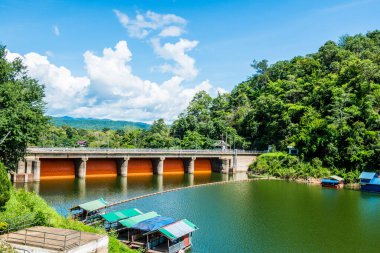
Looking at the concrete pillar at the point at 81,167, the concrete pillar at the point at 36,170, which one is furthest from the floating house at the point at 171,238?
the concrete pillar at the point at 81,167

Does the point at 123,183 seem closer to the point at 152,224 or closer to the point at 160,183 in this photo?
the point at 160,183

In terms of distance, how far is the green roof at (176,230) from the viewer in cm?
2416

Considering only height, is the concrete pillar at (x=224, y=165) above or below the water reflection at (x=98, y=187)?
above

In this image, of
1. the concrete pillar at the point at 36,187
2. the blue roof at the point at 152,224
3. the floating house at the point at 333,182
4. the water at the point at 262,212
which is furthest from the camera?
the floating house at the point at 333,182

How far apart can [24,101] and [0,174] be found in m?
21.1

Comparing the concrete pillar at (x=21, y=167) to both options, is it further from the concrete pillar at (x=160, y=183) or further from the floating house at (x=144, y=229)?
the floating house at (x=144, y=229)

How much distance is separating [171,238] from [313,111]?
59.3m

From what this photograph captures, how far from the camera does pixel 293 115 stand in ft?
258

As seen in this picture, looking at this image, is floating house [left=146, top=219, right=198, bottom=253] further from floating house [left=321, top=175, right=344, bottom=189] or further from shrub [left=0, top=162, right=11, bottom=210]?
floating house [left=321, top=175, right=344, bottom=189]

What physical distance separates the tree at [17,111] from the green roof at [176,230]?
788 inches

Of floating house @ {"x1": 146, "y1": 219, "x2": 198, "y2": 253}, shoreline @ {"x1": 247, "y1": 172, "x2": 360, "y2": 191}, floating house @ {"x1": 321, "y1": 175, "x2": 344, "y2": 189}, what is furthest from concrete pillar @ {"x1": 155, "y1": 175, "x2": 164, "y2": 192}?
floating house @ {"x1": 321, "y1": 175, "x2": 344, "y2": 189}

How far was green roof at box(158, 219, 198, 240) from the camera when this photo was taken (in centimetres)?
2416

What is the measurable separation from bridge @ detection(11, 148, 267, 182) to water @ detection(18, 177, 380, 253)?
4.85 m

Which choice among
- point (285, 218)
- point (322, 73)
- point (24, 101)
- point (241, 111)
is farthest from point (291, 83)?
point (24, 101)
